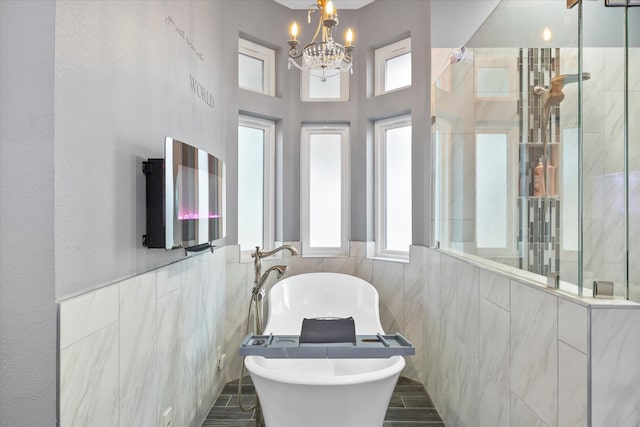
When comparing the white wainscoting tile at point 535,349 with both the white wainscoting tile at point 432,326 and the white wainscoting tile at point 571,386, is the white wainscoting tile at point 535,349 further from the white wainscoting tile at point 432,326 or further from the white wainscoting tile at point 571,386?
the white wainscoting tile at point 432,326

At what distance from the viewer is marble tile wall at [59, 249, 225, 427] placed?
3.66ft

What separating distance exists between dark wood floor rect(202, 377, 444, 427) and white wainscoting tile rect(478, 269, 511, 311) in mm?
1146

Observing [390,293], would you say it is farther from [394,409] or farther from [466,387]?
[466,387]

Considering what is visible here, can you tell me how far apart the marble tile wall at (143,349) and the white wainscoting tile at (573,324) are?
1.41 metres

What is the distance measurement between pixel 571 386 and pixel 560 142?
79 centimetres

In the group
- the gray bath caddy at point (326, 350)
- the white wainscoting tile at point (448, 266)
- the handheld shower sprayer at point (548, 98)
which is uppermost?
the handheld shower sprayer at point (548, 98)

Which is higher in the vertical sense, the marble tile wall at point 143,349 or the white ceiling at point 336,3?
the white ceiling at point 336,3

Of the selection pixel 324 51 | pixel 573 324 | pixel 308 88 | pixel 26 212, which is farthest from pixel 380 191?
pixel 26 212

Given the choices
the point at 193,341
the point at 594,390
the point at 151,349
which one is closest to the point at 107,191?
the point at 151,349

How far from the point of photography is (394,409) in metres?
2.62

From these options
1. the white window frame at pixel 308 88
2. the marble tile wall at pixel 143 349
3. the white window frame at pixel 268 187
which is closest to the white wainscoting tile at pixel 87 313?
the marble tile wall at pixel 143 349

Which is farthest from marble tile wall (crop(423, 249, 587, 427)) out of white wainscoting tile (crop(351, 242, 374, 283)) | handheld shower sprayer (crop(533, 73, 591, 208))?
white wainscoting tile (crop(351, 242, 374, 283))

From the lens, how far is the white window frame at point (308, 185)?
350 cm

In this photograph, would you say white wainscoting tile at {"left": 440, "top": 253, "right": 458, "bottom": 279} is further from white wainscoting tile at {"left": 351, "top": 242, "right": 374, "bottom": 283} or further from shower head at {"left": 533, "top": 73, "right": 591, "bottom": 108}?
shower head at {"left": 533, "top": 73, "right": 591, "bottom": 108}
